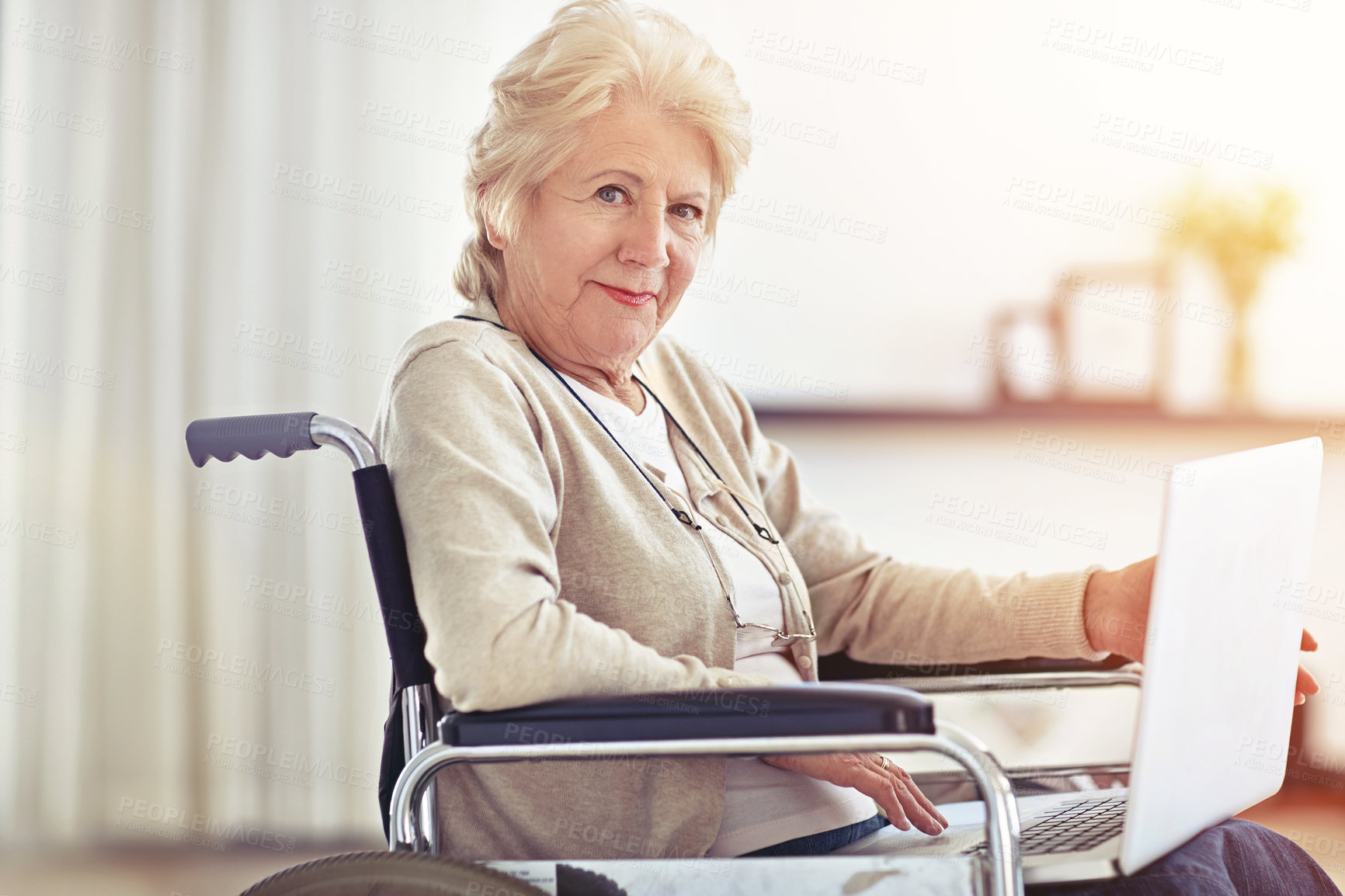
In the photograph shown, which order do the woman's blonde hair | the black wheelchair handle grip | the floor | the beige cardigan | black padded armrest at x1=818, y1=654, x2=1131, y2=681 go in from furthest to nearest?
1. the floor
2. black padded armrest at x1=818, y1=654, x2=1131, y2=681
3. the woman's blonde hair
4. the black wheelchair handle grip
5. the beige cardigan

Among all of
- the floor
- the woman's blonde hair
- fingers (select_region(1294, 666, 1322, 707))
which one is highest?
the woman's blonde hair

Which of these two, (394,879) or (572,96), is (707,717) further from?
(572,96)

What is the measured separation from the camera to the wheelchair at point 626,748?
76cm

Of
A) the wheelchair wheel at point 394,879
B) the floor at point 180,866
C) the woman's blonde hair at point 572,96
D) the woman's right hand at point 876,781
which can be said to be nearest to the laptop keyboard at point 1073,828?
Result: the woman's right hand at point 876,781

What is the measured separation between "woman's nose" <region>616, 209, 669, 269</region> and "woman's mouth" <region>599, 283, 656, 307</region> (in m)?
0.03

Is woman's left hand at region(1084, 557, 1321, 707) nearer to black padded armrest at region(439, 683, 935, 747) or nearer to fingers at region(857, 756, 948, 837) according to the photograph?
fingers at region(857, 756, 948, 837)

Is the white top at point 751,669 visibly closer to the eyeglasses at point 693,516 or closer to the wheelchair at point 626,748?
the eyeglasses at point 693,516

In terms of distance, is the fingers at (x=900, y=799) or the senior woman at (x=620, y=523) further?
the fingers at (x=900, y=799)

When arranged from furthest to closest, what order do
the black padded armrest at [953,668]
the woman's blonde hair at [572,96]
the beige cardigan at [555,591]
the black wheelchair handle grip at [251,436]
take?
the black padded armrest at [953,668]
the woman's blonde hair at [572,96]
the black wheelchair handle grip at [251,436]
the beige cardigan at [555,591]

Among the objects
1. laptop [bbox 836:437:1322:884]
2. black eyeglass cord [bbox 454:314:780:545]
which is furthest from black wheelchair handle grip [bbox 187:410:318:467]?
laptop [bbox 836:437:1322:884]

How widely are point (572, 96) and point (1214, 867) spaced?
966 millimetres

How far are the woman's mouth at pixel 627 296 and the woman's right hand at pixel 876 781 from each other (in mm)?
521

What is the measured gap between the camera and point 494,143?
117 cm

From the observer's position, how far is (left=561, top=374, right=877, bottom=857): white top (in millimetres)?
1016
